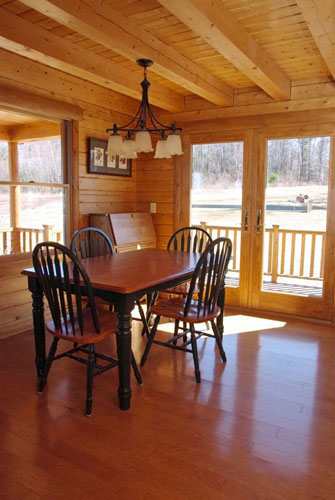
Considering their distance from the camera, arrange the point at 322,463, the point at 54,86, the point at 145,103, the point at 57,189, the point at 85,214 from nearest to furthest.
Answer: the point at 322,463 → the point at 145,103 → the point at 54,86 → the point at 57,189 → the point at 85,214

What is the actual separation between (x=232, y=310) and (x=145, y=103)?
253 cm

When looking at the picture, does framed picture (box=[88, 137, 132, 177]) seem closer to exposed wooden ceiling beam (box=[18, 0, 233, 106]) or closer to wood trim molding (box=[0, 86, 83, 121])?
wood trim molding (box=[0, 86, 83, 121])

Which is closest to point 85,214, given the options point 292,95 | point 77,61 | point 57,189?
point 57,189

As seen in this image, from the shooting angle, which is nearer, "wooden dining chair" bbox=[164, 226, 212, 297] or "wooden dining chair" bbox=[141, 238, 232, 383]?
"wooden dining chair" bbox=[141, 238, 232, 383]

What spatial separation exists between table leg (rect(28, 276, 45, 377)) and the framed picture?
6.36 ft

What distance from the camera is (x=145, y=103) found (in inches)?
A: 110

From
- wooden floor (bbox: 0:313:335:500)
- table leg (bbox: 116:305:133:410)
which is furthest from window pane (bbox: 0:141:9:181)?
table leg (bbox: 116:305:133:410)

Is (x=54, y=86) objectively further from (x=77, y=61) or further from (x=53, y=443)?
(x=53, y=443)

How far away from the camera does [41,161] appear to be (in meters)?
3.73

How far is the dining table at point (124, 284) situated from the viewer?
224cm

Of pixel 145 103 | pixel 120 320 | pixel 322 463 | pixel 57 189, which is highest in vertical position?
pixel 145 103

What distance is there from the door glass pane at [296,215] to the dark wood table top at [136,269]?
1335mm

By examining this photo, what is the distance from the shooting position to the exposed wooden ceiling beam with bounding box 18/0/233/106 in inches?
87.7

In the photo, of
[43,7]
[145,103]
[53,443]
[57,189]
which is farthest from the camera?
[57,189]
